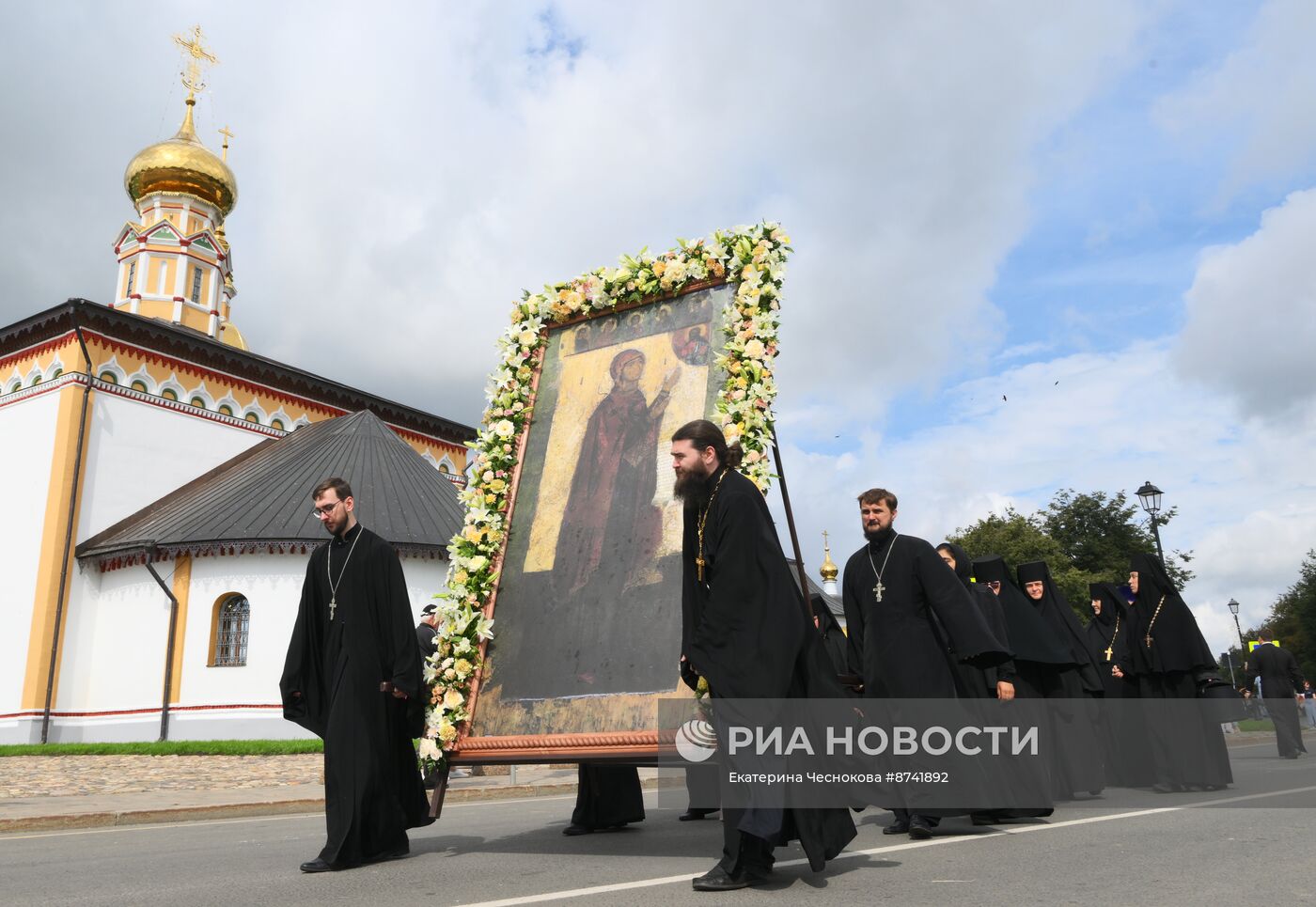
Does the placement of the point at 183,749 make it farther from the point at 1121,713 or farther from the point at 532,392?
the point at 1121,713

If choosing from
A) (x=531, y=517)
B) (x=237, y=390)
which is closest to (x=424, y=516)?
(x=237, y=390)

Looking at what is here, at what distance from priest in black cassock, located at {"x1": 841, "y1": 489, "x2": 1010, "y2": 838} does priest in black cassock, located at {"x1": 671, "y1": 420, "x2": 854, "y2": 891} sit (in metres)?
1.59

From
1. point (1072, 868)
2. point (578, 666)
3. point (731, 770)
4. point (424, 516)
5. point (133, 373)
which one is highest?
point (133, 373)

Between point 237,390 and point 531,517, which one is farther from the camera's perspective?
point 237,390

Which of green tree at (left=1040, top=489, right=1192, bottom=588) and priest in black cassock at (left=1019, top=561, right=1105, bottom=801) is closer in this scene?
priest in black cassock at (left=1019, top=561, right=1105, bottom=801)

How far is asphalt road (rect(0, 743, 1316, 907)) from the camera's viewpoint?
4281 millimetres

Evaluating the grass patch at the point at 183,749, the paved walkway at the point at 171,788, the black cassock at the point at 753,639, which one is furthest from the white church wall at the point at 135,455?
the black cassock at the point at 753,639

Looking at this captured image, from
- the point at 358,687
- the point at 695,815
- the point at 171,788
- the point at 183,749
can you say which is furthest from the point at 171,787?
the point at 358,687

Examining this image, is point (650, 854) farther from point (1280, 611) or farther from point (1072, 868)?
point (1280, 611)

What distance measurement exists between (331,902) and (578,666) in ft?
6.12

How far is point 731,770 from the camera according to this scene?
4617 mm

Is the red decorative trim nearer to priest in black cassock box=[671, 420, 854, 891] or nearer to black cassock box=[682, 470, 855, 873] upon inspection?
priest in black cassock box=[671, 420, 854, 891]

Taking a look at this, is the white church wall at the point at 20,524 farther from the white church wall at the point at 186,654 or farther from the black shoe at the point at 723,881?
the black shoe at the point at 723,881

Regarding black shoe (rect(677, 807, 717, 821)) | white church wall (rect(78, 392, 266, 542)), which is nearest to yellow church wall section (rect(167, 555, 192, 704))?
white church wall (rect(78, 392, 266, 542))
